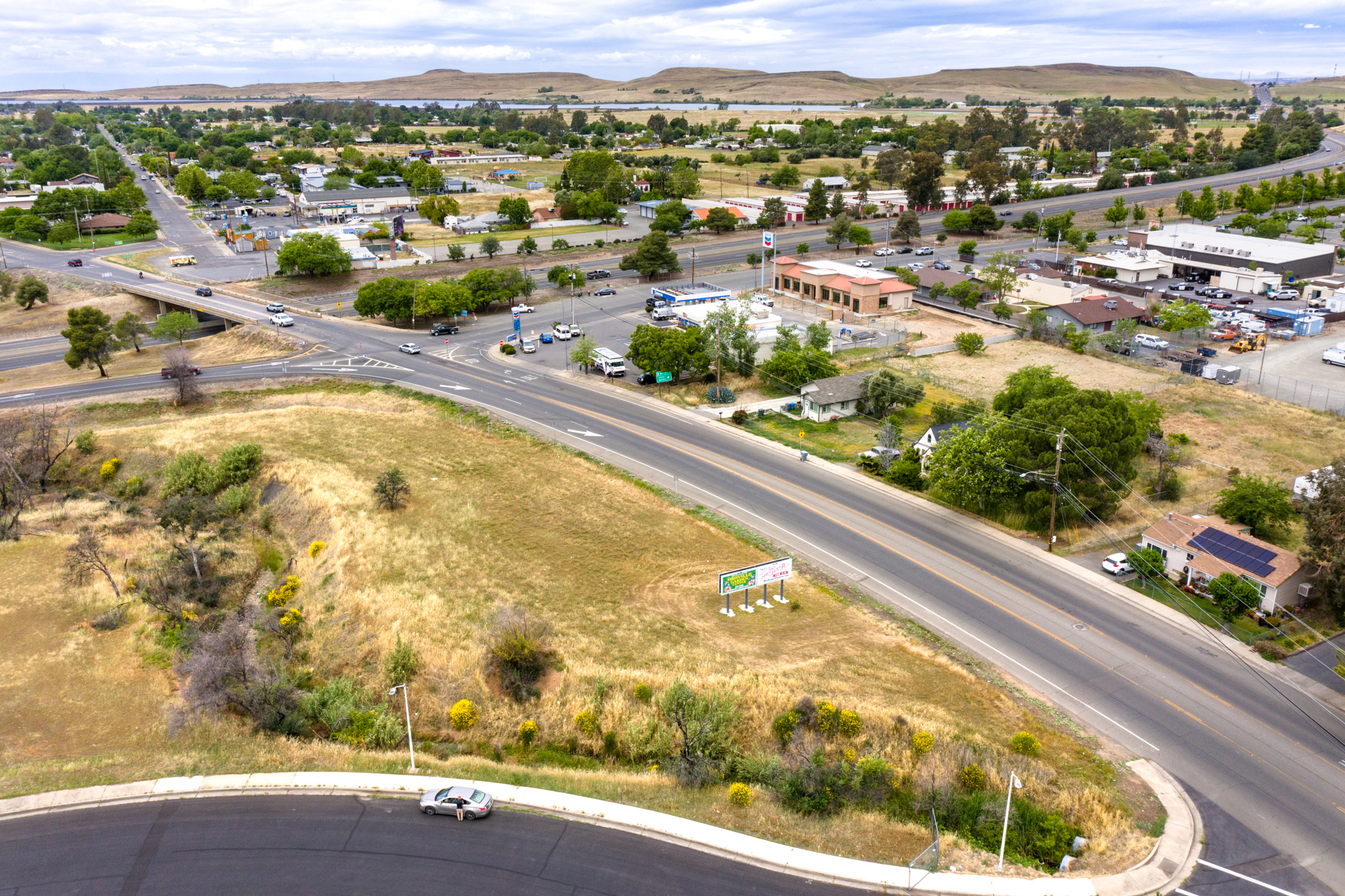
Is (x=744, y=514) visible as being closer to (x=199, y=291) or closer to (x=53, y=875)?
(x=53, y=875)

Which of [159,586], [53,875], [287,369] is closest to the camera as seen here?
[53,875]

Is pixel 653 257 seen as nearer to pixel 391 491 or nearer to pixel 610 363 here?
pixel 610 363

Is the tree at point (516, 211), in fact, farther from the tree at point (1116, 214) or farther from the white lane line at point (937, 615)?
the white lane line at point (937, 615)

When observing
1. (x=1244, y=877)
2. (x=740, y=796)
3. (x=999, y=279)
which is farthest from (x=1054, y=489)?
(x=999, y=279)

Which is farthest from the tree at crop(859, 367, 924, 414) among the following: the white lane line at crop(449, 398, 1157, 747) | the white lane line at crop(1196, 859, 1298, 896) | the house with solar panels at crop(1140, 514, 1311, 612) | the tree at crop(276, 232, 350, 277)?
the tree at crop(276, 232, 350, 277)

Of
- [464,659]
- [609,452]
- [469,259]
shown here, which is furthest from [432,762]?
[469,259]
